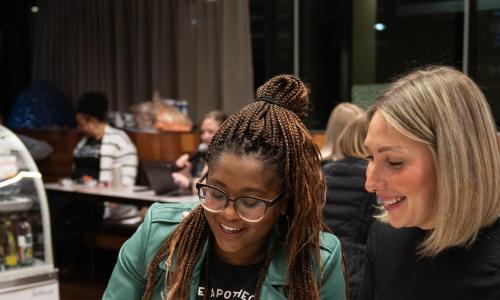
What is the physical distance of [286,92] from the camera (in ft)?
4.85

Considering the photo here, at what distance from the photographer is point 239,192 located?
4.46 ft

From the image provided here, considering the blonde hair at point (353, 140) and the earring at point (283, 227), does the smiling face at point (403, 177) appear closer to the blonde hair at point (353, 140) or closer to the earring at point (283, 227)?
the earring at point (283, 227)

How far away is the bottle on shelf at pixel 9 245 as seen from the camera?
2.93m

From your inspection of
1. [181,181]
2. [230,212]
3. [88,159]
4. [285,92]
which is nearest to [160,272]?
[230,212]

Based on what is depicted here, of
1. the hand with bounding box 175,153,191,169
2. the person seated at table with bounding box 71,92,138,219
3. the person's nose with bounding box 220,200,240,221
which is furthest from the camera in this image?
the person seated at table with bounding box 71,92,138,219

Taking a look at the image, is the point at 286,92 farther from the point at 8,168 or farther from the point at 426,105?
the point at 8,168

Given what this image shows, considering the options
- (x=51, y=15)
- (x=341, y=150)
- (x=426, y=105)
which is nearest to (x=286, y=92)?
(x=426, y=105)

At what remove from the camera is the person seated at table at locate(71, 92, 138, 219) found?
17.6ft

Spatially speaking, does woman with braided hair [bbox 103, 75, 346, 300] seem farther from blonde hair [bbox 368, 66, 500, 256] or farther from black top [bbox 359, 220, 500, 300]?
blonde hair [bbox 368, 66, 500, 256]

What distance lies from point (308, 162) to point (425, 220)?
32 centimetres

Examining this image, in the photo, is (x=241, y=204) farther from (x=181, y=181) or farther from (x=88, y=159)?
(x=88, y=159)

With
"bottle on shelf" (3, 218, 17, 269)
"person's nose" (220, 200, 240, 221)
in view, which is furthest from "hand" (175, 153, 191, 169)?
"person's nose" (220, 200, 240, 221)

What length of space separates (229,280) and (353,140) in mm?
1728

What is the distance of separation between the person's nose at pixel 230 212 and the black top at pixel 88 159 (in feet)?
14.0
